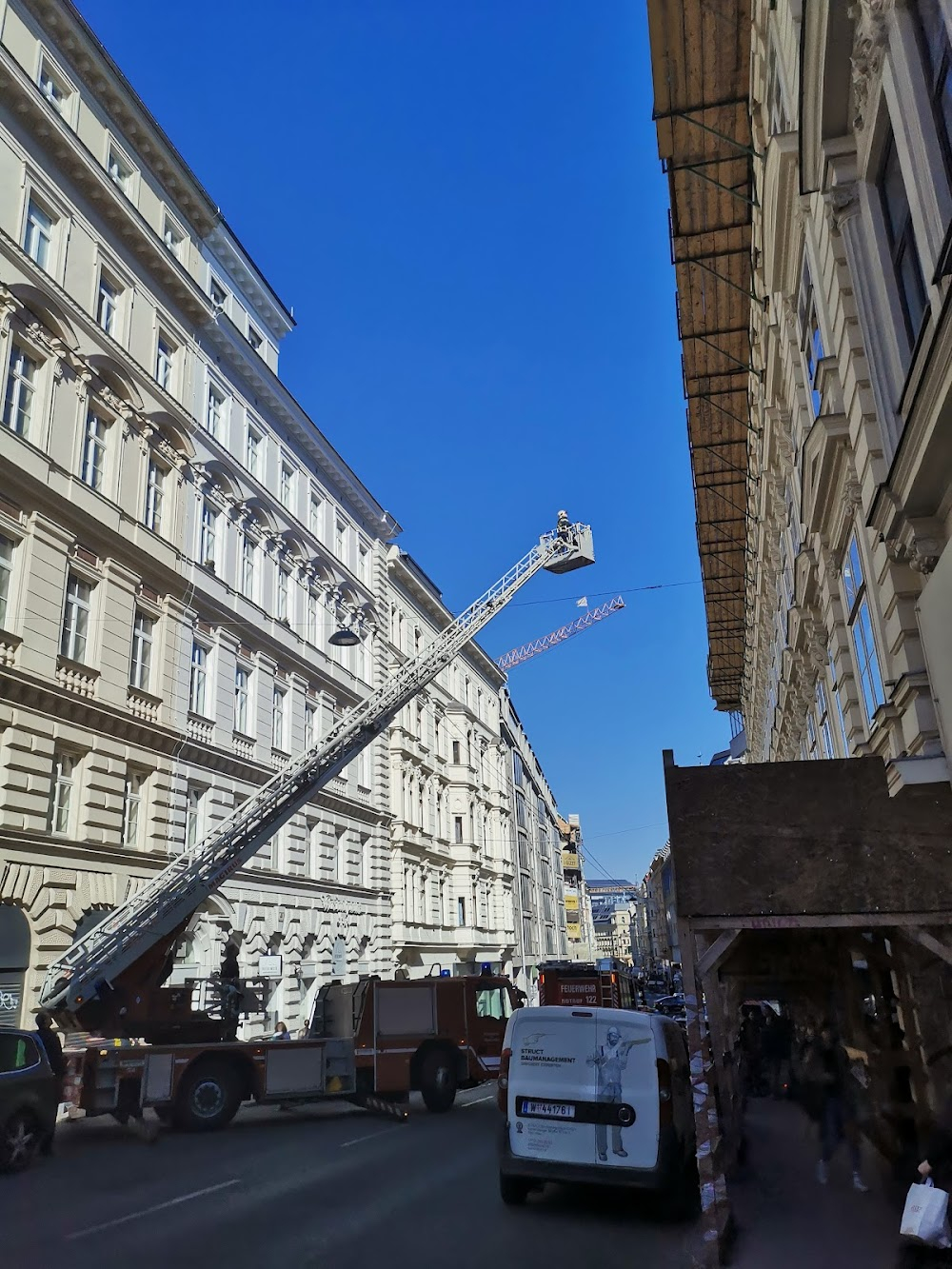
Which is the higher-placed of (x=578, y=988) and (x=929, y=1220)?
(x=578, y=988)

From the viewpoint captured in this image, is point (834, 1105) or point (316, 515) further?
point (316, 515)

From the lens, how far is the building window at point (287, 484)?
31859 mm

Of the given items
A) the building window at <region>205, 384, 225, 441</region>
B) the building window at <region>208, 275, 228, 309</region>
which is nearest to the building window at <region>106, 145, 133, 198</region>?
the building window at <region>208, 275, 228, 309</region>

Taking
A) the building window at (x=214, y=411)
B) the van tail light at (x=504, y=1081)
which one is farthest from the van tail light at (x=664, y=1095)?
the building window at (x=214, y=411)

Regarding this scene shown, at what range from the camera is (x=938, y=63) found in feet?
20.6

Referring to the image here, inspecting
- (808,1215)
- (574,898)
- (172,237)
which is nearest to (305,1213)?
(808,1215)

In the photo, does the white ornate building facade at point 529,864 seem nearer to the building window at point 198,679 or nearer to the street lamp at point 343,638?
the street lamp at point 343,638

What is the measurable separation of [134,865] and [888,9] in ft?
64.8

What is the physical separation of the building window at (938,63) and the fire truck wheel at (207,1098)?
14930 mm

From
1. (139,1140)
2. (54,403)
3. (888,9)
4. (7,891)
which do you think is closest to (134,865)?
(7,891)

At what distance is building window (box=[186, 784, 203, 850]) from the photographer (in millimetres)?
23453

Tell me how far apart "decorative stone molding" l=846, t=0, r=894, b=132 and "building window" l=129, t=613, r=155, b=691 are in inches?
720

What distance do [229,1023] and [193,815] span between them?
8.34 m

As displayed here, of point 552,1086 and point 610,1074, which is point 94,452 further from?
point 610,1074
